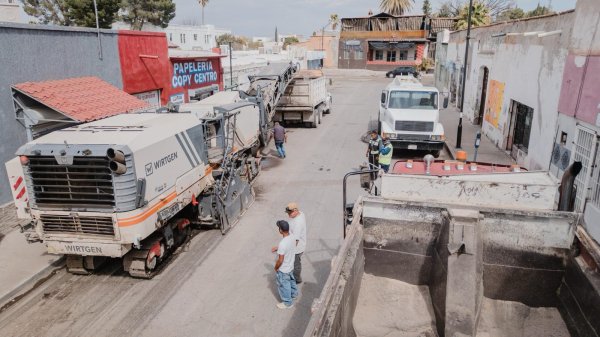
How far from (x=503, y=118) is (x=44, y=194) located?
52.1 feet

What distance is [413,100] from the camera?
1681 centimetres

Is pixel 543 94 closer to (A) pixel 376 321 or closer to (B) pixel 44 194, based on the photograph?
(A) pixel 376 321

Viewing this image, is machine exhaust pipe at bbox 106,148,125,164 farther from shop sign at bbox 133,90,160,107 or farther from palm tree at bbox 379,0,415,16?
palm tree at bbox 379,0,415,16

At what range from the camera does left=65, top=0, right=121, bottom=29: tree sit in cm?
3534

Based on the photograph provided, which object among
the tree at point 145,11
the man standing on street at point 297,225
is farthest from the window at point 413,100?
the tree at point 145,11

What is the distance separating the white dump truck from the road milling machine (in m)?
11.7

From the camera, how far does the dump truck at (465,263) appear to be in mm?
4816

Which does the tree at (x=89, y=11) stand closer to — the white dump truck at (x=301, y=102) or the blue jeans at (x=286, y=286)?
the white dump truck at (x=301, y=102)

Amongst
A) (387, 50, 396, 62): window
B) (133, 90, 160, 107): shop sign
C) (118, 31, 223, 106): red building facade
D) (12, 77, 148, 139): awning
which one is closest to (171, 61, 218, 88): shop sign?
(118, 31, 223, 106): red building facade

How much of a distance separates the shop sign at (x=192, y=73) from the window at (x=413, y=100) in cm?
917

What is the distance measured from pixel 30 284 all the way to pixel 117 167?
3.11 meters

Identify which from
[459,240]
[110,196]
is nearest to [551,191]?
[459,240]

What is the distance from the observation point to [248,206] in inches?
452

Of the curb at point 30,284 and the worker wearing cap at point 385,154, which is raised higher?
the worker wearing cap at point 385,154
